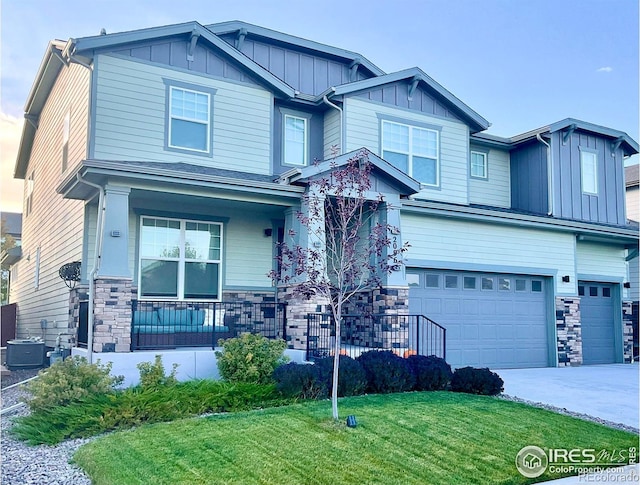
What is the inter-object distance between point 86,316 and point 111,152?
3.32m

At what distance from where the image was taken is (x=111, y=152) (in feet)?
39.1

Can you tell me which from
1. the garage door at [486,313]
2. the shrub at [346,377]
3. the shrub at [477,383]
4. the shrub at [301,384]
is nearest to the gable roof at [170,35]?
the garage door at [486,313]

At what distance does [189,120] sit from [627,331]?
13312mm

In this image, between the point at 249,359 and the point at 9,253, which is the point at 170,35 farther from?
the point at 9,253

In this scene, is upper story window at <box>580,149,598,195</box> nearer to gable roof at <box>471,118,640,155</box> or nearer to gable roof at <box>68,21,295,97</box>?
gable roof at <box>471,118,640,155</box>

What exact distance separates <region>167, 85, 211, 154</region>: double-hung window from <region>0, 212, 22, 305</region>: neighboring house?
10495mm

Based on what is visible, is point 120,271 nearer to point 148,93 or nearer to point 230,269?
point 230,269

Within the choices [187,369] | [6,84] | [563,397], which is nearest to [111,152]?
[187,369]

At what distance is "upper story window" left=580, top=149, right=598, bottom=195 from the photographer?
57.0ft

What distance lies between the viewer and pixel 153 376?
8836mm

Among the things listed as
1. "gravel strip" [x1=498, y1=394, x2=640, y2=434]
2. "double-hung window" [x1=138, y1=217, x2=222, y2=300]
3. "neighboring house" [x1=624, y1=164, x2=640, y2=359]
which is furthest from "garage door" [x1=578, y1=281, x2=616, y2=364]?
"double-hung window" [x1=138, y1=217, x2=222, y2=300]

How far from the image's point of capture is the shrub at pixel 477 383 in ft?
32.0

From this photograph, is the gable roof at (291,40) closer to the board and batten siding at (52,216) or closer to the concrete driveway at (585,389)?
the board and batten siding at (52,216)

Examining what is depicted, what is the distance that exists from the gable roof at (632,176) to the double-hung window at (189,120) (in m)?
15.0
